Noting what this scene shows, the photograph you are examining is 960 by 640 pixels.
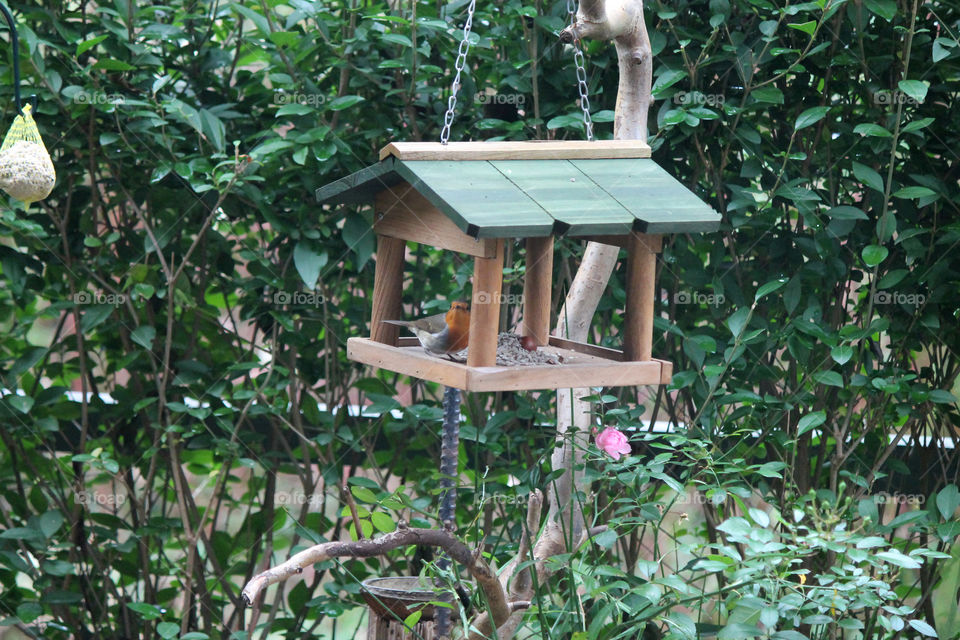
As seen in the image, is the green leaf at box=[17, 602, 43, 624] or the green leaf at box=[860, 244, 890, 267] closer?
the green leaf at box=[860, 244, 890, 267]

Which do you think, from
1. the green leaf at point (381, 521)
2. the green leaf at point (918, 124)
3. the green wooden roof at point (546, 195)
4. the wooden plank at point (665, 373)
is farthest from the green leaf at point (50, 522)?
the green leaf at point (918, 124)

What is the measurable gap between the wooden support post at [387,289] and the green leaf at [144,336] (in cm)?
89

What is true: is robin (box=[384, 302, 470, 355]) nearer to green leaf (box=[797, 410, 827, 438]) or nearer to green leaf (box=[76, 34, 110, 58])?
green leaf (box=[797, 410, 827, 438])

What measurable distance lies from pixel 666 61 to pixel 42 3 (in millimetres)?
1715

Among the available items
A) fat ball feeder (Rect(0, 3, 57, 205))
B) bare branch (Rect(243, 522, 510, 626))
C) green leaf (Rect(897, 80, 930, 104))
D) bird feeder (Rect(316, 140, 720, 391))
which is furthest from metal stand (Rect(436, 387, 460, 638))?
green leaf (Rect(897, 80, 930, 104))

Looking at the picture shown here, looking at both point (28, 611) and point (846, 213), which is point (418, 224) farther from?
point (28, 611)

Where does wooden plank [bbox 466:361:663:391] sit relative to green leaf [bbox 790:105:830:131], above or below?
below

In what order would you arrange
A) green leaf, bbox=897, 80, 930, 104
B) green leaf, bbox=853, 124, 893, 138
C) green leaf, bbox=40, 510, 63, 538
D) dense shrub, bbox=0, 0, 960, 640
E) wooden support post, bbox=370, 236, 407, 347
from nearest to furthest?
wooden support post, bbox=370, 236, 407, 347 < green leaf, bbox=897, 80, 930, 104 < green leaf, bbox=853, 124, 893, 138 < dense shrub, bbox=0, 0, 960, 640 < green leaf, bbox=40, 510, 63, 538

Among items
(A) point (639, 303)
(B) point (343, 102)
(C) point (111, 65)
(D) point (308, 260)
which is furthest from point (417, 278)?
(A) point (639, 303)

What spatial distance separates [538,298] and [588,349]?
0.17m

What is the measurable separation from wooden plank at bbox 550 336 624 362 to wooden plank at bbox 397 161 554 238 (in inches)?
16.9

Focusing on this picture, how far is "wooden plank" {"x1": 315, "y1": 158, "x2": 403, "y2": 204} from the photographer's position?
1.82 meters

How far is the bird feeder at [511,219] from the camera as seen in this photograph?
1651mm

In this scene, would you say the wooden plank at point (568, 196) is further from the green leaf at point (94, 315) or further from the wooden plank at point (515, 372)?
the green leaf at point (94, 315)
